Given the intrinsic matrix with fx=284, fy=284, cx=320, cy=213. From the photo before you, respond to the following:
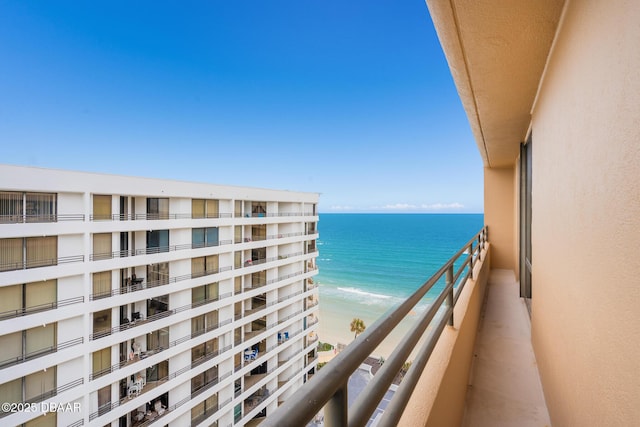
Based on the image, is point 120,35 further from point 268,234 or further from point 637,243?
point 637,243

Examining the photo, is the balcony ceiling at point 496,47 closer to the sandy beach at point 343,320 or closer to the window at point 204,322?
the window at point 204,322

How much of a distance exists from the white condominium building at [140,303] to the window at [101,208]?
3 cm

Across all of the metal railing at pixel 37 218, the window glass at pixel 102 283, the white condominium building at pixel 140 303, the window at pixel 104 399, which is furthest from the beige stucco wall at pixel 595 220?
the window at pixel 104 399

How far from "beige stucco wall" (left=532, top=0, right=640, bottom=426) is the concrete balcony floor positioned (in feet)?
0.71

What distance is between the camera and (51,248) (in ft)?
25.7

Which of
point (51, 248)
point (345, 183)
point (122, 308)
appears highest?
point (345, 183)

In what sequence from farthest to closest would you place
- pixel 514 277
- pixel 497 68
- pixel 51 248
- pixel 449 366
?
pixel 51 248, pixel 514 277, pixel 497 68, pixel 449 366

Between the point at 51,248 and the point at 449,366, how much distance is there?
10269 mm

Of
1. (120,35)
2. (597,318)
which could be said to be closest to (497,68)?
(597,318)

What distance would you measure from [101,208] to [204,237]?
356 centimetres

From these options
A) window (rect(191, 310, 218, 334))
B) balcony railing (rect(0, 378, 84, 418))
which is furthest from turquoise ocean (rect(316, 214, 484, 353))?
balcony railing (rect(0, 378, 84, 418))

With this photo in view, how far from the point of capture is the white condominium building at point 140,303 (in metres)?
7.43

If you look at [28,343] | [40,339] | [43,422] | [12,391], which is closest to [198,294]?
[40,339]

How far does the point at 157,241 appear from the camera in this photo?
1030cm
